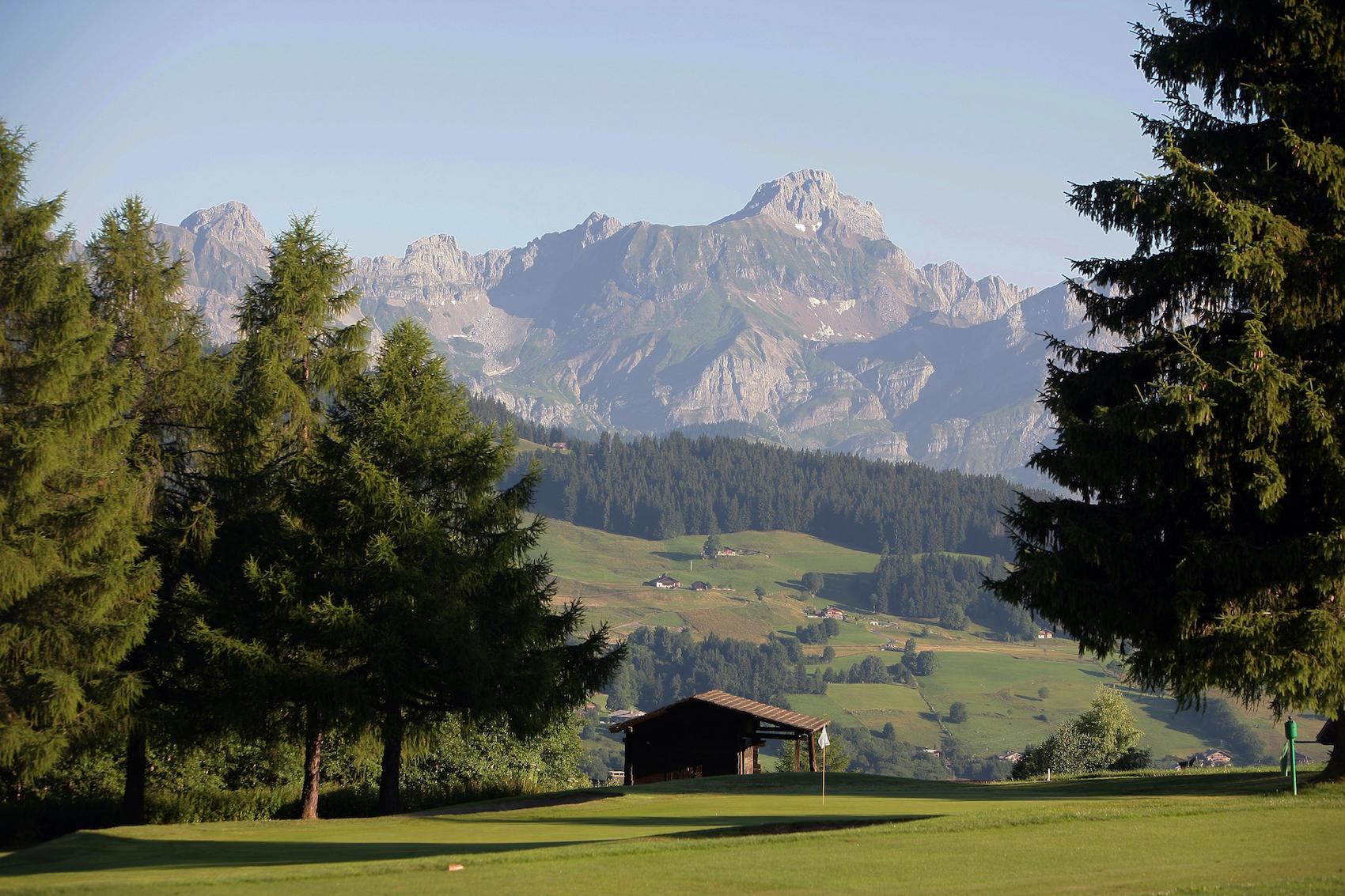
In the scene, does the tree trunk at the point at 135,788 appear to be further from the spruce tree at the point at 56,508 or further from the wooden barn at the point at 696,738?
the wooden barn at the point at 696,738

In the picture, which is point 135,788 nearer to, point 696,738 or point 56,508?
point 56,508

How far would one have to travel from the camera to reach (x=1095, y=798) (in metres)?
20.2

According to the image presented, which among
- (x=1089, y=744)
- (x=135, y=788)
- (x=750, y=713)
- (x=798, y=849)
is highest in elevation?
(x=798, y=849)

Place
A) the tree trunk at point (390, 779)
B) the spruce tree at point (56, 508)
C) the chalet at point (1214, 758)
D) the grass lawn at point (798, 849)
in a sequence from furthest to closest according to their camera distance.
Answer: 1. the chalet at point (1214, 758)
2. the tree trunk at point (390, 779)
3. the spruce tree at point (56, 508)
4. the grass lawn at point (798, 849)

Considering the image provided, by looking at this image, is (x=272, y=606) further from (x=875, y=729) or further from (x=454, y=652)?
(x=875, y=729)

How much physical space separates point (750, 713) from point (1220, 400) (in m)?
25.5

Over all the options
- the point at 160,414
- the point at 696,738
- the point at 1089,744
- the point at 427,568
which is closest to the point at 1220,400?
the point at 427,568

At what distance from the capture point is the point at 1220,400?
17.1 metres

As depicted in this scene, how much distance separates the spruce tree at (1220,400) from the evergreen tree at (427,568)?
1179 centimetres

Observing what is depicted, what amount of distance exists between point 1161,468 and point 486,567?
602 inches

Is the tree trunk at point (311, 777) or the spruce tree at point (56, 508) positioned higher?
the spruce tree at point (56, 508)

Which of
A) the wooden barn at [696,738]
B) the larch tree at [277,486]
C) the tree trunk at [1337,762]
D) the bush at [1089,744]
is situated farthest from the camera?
the bush at [1089,744]

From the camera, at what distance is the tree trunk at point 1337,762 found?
726 inches

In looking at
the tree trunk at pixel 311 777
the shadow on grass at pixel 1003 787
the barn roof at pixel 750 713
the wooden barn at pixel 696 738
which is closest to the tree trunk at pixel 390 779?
the tree trunk at pixel 311 777
